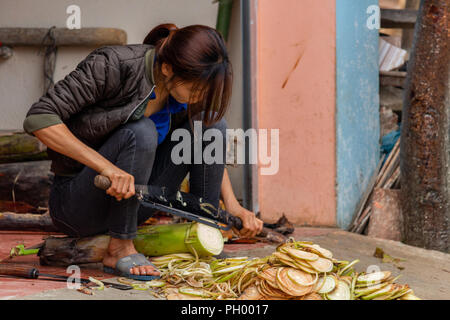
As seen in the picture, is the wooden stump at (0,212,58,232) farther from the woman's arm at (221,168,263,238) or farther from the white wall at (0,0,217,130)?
the white wall at (0,0,217,130)

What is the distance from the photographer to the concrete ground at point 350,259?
2.45 metres

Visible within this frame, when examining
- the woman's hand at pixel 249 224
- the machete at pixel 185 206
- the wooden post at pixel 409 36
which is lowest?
the woman's hand at pixel 249 224

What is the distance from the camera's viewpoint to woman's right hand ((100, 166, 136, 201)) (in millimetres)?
2598

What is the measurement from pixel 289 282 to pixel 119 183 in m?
0.84

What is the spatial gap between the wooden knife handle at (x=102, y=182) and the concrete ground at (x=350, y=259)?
1.47 feet

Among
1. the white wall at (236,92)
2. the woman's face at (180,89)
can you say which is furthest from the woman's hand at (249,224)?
the white wall at (236,92)

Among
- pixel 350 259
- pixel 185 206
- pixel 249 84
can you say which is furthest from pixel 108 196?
pixel 249 84

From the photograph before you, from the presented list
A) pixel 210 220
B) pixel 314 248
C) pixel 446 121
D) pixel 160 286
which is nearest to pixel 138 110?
pixel 210 220

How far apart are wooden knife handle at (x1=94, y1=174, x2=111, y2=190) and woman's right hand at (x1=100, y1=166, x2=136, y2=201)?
0.06ft

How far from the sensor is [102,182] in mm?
2572

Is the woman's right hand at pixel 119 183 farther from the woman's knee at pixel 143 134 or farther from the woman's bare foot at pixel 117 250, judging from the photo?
the woman's bare foot at pixel 117 250
